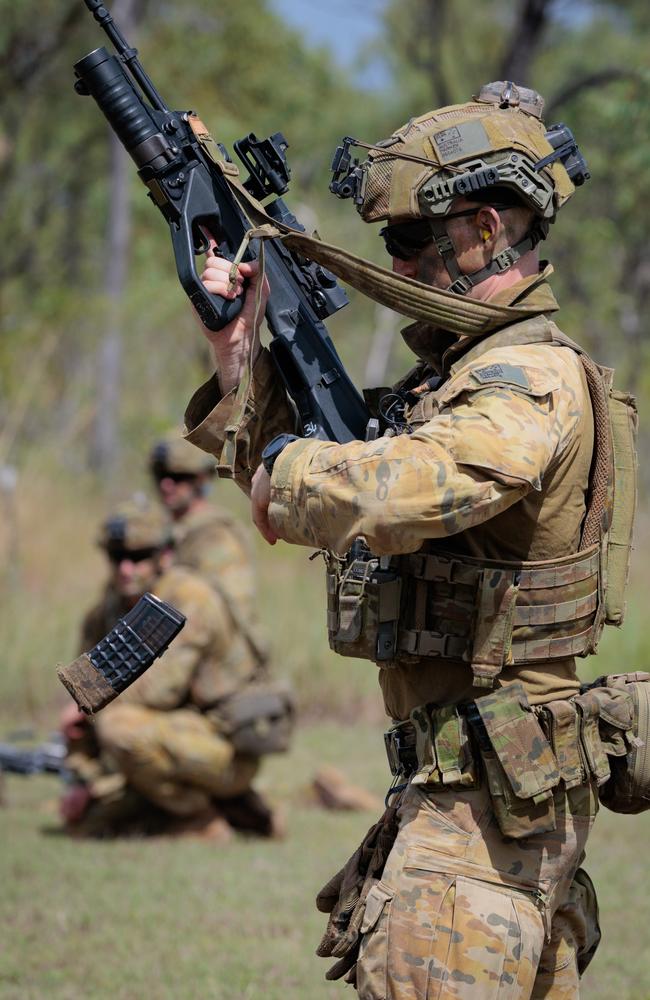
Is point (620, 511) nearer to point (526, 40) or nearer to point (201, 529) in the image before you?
point (201, 529)

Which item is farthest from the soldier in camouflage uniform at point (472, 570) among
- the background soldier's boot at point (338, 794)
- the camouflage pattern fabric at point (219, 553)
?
the background soldier's boot at point (338, 794)

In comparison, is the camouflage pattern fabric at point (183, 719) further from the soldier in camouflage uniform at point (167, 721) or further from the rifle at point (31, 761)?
the rifle at point (31, 761)

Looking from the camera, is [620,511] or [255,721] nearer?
[620,511]

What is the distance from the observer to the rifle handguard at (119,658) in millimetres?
2904

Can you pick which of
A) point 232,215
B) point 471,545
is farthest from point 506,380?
point 232,215

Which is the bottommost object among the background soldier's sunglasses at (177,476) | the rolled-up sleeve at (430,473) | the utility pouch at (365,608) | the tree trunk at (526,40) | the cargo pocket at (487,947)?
the cargo pocket at (487,947)

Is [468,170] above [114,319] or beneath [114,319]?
beneath

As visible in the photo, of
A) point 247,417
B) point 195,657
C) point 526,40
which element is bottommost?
point 195,657

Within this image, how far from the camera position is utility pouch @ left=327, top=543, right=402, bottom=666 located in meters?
2.67

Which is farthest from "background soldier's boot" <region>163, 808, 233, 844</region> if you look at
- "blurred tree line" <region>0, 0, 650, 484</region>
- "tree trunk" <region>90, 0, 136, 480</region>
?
"tree trunk" <region>90, 0, 136, 480</region>

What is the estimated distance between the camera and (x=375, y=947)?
8.28ft

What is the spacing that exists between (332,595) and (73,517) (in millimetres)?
9408

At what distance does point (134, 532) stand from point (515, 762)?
4445 millimetres

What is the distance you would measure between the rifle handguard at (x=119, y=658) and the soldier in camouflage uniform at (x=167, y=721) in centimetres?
349
